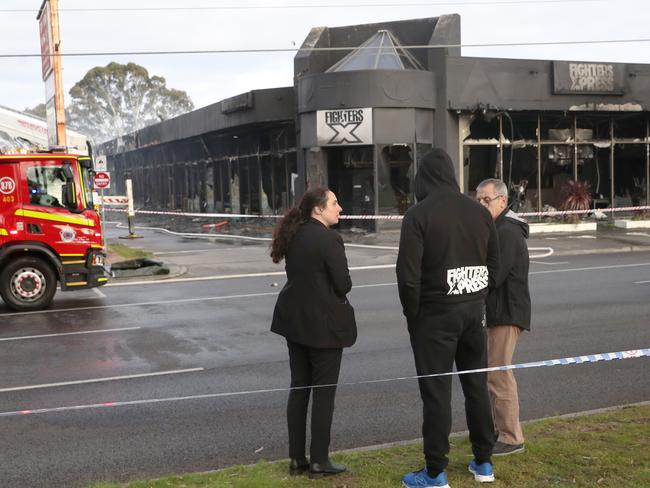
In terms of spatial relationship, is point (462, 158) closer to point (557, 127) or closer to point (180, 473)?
point (557, 127)

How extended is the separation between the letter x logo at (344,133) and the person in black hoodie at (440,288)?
71.4 ft

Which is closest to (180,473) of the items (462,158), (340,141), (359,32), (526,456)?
(526,456)

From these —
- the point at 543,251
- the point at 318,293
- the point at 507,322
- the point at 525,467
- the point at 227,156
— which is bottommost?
the point at 543,251

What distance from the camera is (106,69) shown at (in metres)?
81.2

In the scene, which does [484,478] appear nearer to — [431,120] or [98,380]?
[98,380]

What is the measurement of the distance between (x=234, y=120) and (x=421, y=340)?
2857 cm

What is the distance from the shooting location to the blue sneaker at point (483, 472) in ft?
15.4

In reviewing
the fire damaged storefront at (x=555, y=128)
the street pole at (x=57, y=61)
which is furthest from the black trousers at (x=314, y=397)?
the fire damaged storefront at (x=555, y=128)

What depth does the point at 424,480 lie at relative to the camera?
458 cm

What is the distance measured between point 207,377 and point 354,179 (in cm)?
2021

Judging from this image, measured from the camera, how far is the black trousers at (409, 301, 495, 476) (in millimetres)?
4594

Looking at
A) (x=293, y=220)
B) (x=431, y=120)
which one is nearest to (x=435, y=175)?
(x=293, y=220)

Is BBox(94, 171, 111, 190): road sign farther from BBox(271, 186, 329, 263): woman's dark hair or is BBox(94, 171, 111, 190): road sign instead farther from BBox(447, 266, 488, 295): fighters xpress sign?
BBox(447, 266, 488, 295): fighters xpress sign

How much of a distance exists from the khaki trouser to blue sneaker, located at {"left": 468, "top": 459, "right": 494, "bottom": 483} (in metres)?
0.53
